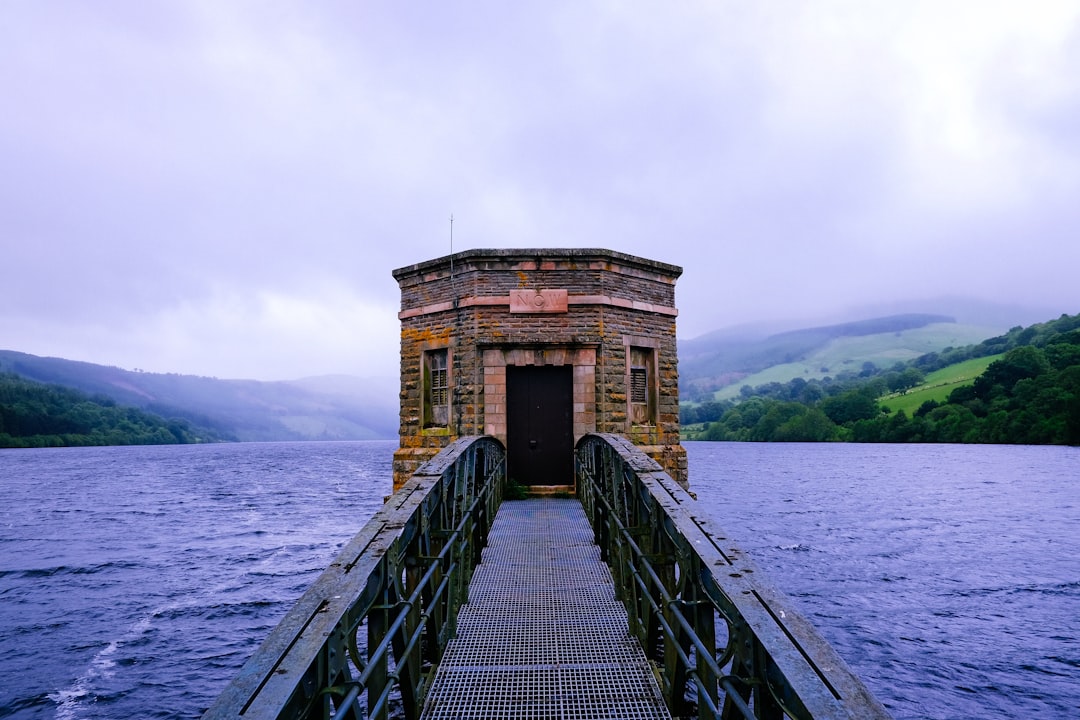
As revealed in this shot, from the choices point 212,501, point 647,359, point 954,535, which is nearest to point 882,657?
point 647,359

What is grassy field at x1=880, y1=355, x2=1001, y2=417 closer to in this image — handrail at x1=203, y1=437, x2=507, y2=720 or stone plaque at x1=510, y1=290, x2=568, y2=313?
stone plaque at x1=510, y1=290, x2=568, y2=313

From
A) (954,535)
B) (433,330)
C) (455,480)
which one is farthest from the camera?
(954,535)

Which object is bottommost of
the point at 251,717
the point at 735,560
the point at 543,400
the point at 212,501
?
the point at 212,501

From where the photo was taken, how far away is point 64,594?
17781 mm

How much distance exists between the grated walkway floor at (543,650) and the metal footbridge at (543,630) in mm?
16

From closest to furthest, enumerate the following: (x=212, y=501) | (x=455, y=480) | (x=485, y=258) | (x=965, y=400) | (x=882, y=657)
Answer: (x=455, y=480) → (x=882, y=657) → (x=485, y=258) → (x=212, y=501) → (x=965, y=400)

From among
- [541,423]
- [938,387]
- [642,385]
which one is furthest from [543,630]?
[938,387]

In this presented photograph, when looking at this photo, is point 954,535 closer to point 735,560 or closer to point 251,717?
point 735,560

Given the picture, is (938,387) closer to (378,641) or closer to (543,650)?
(543,650)

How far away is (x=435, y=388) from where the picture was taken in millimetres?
15688

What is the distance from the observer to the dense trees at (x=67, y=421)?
11612cm

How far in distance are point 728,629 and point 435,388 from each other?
12621 millimetres

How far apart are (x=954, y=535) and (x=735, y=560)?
88.5 ft

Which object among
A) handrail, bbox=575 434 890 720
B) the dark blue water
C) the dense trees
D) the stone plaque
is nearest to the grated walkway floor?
handrail, bbox=575 434 890 720
